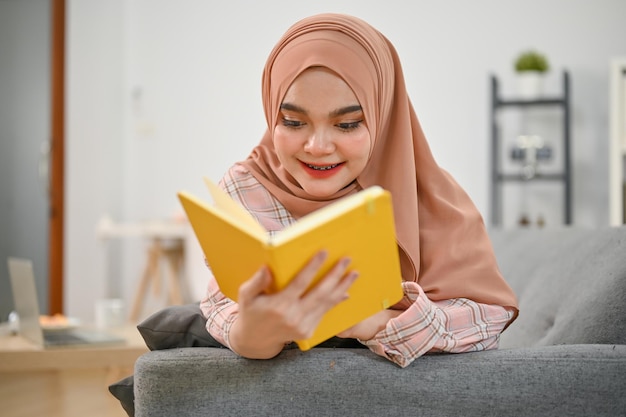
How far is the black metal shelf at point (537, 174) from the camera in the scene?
4.82 m

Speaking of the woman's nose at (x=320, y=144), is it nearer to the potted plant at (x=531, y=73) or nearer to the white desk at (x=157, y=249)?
the potted plant at (x=531, y=73)

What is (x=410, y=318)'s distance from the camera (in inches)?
45.3

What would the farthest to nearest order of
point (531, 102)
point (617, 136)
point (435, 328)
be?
point (531, 102)
point (617, 136)
point (435, 328)

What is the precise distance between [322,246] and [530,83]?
424cm

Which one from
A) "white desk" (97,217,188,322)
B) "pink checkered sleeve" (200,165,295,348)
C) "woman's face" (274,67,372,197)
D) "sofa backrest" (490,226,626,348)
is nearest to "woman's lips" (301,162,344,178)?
"woman's face" (274,67,372,197)

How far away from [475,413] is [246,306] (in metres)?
0.37

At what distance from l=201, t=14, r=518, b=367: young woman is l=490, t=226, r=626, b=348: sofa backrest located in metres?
0.18

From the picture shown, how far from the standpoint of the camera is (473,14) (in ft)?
17.6

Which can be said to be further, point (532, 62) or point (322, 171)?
point (532, 62)

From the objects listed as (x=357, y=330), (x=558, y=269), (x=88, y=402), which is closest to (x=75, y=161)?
(x=88, y=402)

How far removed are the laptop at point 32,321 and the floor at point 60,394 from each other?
595 mm

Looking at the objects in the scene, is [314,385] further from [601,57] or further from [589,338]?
[601,57]

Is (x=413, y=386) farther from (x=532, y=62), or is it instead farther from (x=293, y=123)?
(x=532, y=62)

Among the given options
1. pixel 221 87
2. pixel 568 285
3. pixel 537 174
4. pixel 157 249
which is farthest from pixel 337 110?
pixel 221 87
